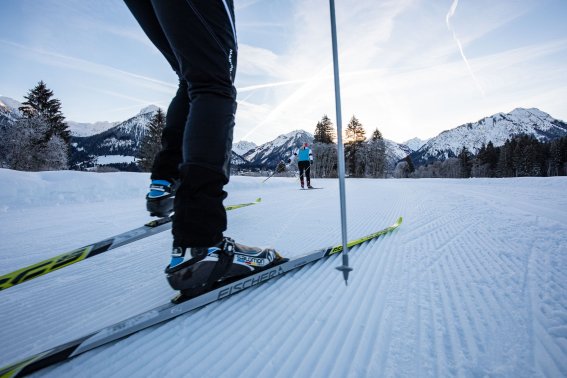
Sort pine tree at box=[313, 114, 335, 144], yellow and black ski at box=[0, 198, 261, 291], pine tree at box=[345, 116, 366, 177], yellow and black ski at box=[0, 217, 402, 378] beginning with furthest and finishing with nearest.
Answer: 1. pine tree at box=[313, 114, 335, 144]
2. pine tree at box=[345, 116, 366, 177]
3. yellow and black ski at box=[0, 198, 261, 291]
4. yellow and black ski at box=[0, 217, 402, 378]

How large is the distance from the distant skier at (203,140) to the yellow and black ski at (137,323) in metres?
0.05

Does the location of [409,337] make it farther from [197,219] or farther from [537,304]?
[197,219]

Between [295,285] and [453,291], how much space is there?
2.23 feet

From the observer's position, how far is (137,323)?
2.88 ft

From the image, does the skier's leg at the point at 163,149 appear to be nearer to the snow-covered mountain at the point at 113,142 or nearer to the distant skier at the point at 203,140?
the distant skier at the point at 203,140

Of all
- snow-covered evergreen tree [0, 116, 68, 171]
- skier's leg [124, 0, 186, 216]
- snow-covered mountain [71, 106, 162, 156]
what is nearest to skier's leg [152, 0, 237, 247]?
skier's leg [124, 0, 186, 216]

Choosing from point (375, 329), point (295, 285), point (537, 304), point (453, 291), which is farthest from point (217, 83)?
point (537, 304)

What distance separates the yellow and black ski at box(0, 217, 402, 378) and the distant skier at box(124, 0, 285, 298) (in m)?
0.05

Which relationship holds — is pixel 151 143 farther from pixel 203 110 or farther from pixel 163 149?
pixel 203 110

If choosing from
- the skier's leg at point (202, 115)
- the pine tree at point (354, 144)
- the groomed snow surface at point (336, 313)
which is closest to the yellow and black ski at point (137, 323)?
the groomed snow surface at point (336, 313)

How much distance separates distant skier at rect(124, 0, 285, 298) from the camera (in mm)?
953

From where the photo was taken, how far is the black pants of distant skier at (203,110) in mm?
950

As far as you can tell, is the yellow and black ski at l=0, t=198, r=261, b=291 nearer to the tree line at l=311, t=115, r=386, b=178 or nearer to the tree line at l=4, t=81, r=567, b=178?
the tree line at l=4, t=81, r=567, b=178

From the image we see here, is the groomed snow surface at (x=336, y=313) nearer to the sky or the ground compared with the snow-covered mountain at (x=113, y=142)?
nearer to the ground
